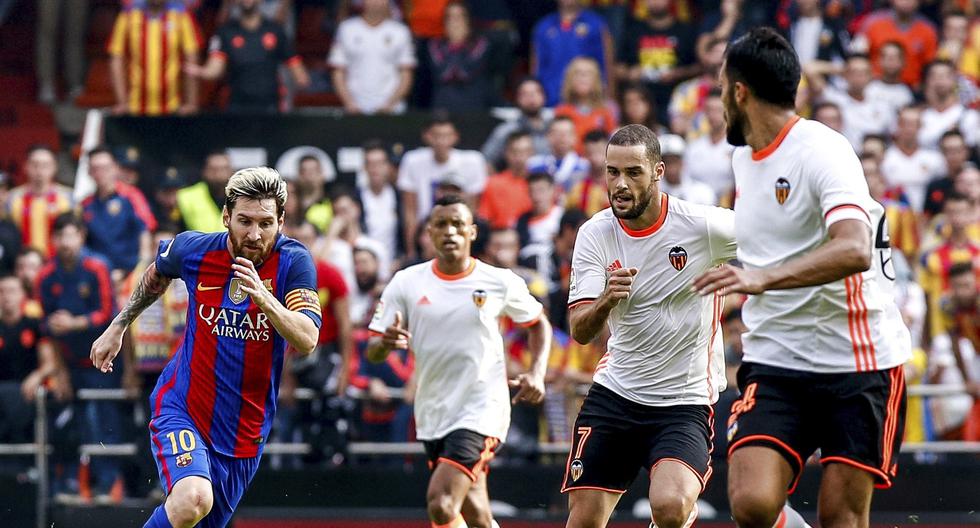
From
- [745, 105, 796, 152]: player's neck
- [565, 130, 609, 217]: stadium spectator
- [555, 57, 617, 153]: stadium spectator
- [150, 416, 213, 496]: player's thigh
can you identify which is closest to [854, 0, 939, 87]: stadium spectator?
[555, 57, 617, 153]: stadium spectator

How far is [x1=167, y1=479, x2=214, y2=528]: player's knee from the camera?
708 centimetres

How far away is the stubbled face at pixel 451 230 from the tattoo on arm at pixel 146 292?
199cm

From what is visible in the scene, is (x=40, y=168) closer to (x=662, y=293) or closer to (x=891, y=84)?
(x=891, y=84)

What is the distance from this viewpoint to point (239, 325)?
293 inches

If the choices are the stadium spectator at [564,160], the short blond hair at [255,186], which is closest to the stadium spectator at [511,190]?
the stadium spectator at [564,160]

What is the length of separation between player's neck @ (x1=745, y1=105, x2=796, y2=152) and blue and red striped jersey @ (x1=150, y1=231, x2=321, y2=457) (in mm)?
2343

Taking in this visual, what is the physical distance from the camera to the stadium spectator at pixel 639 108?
14.2 metres

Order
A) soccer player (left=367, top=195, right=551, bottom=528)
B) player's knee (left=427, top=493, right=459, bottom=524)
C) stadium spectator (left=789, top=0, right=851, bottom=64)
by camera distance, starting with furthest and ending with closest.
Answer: stadium spectator (left=789, top=0, right=851, bottom=64), soccer player (left=367, top=195, right=551, bottom=528), player's knee (left=427, top=493, right=459, bottom=524)

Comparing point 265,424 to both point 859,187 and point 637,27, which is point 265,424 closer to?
point 859,187

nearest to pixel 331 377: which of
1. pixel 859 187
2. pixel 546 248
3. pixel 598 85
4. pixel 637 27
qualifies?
pixel 546 248

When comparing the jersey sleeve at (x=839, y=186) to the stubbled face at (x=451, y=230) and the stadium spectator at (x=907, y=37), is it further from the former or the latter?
the stadium spectator at (x=907, y=37)

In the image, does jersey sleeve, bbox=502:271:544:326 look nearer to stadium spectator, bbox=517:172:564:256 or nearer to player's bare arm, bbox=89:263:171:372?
player's bare arm, bbox=89:263:171:372

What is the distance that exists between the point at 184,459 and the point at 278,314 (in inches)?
36.9

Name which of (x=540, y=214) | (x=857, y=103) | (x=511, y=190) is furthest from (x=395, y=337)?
(x=857, y=103)
